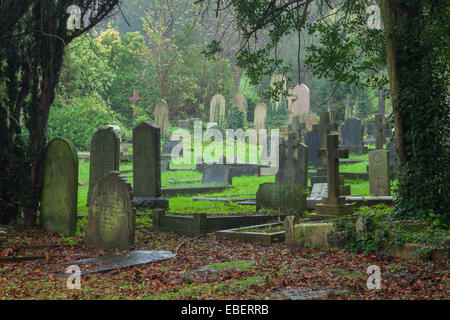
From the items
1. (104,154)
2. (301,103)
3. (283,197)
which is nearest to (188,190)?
(104,154)

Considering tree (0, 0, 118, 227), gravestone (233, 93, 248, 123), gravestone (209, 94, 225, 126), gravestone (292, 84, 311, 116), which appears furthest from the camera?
gravestone (233, 93, 248, 123)

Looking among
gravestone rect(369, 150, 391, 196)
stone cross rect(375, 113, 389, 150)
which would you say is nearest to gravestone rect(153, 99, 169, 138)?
stone cross rect(375, 113, 389, 150)

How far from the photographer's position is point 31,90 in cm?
1041

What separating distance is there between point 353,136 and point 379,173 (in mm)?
12228

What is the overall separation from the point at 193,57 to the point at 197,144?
15.0 m

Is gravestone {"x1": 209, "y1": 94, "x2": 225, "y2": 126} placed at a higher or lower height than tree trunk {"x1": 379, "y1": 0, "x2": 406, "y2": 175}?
higher

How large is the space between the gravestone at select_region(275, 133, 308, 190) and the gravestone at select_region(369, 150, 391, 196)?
1.84 m

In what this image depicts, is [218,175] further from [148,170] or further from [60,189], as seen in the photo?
[60,189]

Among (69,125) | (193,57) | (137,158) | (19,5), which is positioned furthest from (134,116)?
(19,5)

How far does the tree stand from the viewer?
10055 millimetres

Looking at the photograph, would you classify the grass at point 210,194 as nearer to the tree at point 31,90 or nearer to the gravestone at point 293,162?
the gravestone at point 293,162

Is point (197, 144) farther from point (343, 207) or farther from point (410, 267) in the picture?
point (410, 267)

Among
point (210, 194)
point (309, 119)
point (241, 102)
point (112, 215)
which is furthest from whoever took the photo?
point (241, 102)

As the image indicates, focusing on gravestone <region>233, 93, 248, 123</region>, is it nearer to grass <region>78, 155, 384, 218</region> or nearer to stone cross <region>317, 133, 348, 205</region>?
grass <region>78, 155, 384, 218</region>
